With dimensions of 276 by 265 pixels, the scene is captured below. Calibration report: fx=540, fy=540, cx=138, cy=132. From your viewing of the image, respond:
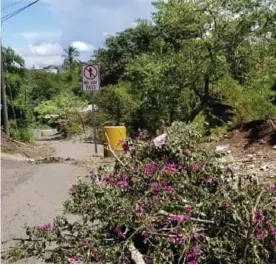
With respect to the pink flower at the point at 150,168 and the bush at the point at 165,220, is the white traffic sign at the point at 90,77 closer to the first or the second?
the bush at the point at 165,220

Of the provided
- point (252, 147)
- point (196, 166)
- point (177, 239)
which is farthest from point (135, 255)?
point (252, 147)

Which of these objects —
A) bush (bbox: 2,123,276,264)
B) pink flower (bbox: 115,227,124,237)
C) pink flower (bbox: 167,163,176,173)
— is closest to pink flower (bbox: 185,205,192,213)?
bush (bbox: 2,123,276,264)

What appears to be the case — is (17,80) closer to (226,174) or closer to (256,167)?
(256,167)

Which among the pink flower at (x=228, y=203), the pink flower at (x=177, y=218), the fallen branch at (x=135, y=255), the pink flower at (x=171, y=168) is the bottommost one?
the fallen branch at (x=135, y=255)

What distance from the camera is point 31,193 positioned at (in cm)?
838

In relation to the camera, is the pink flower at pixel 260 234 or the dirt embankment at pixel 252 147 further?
the dirt embankment at pixel 252 147

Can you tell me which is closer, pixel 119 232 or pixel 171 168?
pixel 119 232

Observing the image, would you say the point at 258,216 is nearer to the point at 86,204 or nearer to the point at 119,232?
the point at 119,232

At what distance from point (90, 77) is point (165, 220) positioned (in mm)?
10470

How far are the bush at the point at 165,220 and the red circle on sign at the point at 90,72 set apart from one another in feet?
30.4

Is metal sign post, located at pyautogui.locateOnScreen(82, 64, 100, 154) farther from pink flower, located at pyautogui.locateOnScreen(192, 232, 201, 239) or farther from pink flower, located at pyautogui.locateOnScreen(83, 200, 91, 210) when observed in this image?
pink flower, located at pyautogui.locateOnScreen(192, 232, 201, 239)

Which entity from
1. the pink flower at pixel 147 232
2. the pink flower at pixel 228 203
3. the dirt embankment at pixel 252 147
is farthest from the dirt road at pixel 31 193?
the dirt embankment at pixel 252 147

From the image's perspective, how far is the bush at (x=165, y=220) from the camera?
4.05 meters

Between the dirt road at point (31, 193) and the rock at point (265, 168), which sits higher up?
the rock at point (265, 168)
